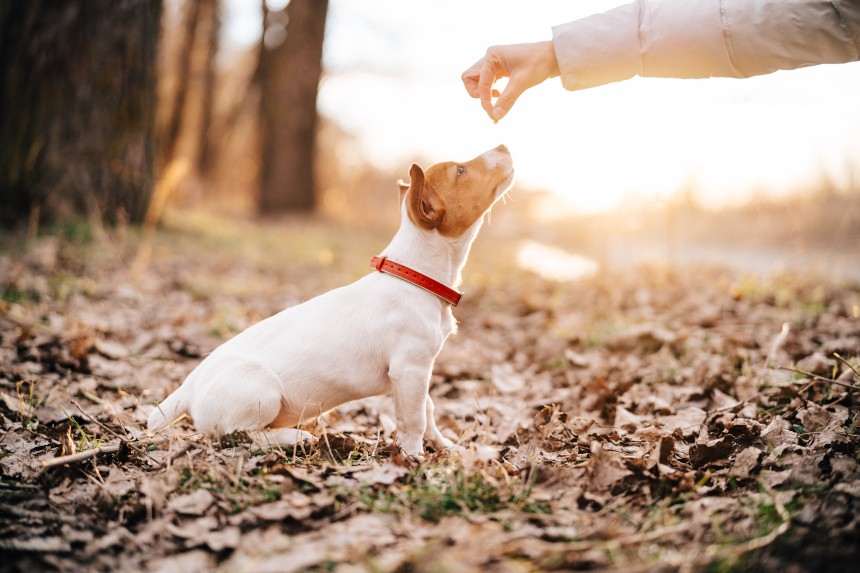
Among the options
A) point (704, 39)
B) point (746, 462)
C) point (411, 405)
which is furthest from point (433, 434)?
point (704, 39)

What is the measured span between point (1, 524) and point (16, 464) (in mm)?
→ 595

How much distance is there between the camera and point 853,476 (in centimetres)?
212

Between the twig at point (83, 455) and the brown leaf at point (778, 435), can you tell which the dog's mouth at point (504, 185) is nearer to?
the brown leaf at point (778, 435)

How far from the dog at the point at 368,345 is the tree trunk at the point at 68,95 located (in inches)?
237

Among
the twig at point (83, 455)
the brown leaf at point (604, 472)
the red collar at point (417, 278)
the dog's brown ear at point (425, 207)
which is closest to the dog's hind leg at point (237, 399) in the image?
the twig at point (83, 455)

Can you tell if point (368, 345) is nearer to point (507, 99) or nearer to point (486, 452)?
point (486, 452)

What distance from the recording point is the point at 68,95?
25.1 ft

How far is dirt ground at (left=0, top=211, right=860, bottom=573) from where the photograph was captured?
1.90 m

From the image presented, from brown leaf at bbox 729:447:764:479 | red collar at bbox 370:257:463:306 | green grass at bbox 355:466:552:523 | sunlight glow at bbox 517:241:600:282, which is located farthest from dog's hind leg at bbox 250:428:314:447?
sunlight glow at bbox 517:241:600:282

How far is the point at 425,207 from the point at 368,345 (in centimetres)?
71

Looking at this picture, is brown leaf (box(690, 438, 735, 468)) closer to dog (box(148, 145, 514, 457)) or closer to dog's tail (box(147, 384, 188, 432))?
dog (box(148, 145, 514, 457))

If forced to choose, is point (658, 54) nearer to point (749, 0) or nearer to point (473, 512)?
point (749, 0)

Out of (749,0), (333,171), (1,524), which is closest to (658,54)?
(749,0)

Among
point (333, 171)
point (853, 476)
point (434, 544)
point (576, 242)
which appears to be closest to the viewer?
point (434, 544)
